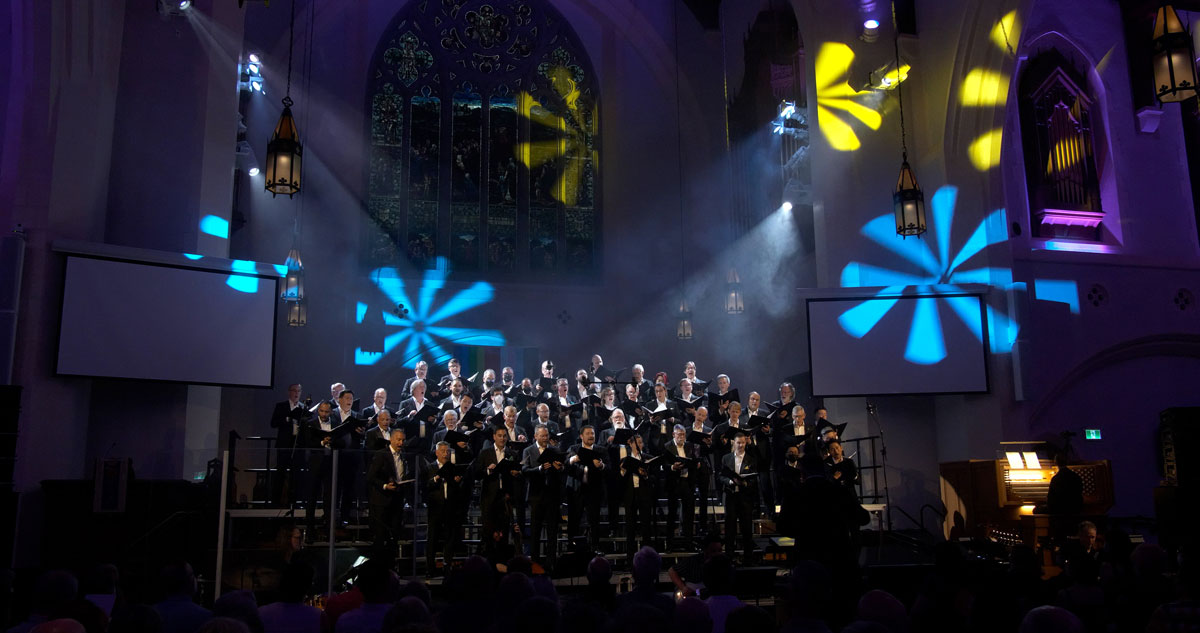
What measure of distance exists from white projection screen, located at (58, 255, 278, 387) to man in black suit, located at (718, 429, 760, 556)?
5.19m

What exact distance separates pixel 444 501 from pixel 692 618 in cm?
613

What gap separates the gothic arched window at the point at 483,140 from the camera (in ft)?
55.4

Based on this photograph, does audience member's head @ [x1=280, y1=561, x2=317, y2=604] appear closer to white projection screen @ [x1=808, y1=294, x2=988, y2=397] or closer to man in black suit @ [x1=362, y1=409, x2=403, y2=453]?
man in black suit @ [x1=362, y1=409, x2=403, y2=453]

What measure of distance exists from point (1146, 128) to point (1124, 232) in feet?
5.00

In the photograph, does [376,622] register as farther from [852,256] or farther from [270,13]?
[270,13]

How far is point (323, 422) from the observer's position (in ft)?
33.7

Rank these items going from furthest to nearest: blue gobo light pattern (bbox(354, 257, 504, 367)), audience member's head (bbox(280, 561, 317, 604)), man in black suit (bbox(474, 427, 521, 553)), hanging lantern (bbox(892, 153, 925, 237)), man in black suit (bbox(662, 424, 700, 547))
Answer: blue gobo light pattern (bbox(354, 257, 504, 367)), hanging lantern (bbox(892, 153, 925, 237)), man in black suit (bbox(662, 424, 700, 547)), man in black suit (bbox(474, 427, 521, 553)), audience member's head (bbox(280, 561, 317, 604))

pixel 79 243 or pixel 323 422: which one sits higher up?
pixel 79 243

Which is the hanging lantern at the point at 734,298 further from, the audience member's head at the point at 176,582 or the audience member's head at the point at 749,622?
the audience member's head at the point at 749,622

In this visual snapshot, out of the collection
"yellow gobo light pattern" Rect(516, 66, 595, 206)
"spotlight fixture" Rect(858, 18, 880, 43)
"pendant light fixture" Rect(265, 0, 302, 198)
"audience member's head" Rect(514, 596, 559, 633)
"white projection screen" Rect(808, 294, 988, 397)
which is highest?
"yellow gobo light pattern" Rect(516, 66, 595, 206)

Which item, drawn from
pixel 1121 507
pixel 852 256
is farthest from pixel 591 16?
pixel 1121 507

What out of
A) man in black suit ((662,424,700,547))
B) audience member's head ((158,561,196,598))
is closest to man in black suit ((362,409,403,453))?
man in black suit ((662,424,700,547))

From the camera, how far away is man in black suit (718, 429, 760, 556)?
32.4ft

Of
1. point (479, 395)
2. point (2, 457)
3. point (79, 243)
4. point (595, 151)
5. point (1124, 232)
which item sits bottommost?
point (2, 457)
